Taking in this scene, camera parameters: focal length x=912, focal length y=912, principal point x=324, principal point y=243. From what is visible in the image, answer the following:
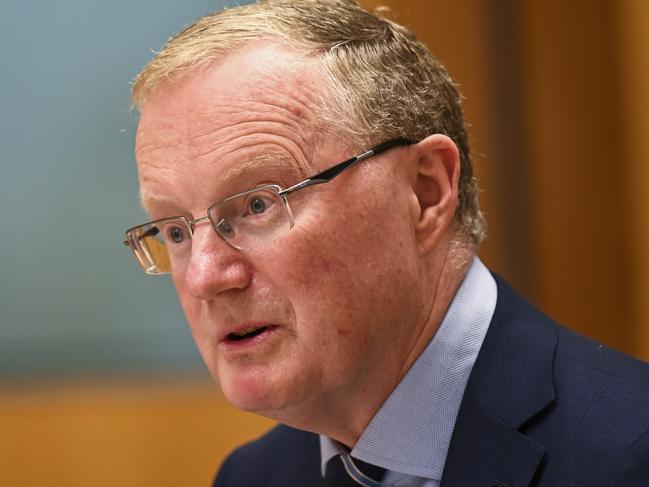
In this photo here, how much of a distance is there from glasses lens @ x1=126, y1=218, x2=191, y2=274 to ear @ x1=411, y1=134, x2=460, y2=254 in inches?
15.7

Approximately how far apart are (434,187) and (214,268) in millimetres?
413

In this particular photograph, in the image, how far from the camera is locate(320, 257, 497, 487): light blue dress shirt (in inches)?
58.7

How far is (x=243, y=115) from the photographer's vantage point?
1.46 m

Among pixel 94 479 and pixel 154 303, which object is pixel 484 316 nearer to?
pixel 154 303

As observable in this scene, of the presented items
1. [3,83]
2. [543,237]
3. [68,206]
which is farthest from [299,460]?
[3,83]

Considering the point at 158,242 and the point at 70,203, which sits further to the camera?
the point at 70,203

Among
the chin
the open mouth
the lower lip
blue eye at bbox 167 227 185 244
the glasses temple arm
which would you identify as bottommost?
the chin

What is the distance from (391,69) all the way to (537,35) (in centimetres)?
107

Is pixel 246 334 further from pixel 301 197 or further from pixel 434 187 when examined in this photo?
pixel 434 187

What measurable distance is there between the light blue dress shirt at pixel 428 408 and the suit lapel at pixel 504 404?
0.03 metres

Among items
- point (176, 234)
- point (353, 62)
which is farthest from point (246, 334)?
point (353, 62)

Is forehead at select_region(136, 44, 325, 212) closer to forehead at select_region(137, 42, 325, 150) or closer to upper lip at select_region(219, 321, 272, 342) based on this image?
forehead at select_region(137, 42, 325, 150)

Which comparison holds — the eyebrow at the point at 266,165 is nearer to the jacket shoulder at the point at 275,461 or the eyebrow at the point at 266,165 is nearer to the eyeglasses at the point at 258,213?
the eyeglasses at the point at 258,213

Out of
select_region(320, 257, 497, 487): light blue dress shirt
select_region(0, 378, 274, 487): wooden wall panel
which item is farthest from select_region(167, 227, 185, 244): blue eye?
select_region(0, 378, 274, 487): wooden wall panel
